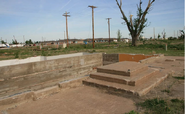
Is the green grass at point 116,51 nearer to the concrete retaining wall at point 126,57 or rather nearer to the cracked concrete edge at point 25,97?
the concrete retaining wall at point 126,57

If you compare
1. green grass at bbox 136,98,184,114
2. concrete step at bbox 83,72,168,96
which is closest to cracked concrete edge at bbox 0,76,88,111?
concrete step at bbox 83,72,168,96

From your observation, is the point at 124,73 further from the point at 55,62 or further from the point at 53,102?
the point at 55,62

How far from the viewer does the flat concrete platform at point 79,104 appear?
10.1 ft

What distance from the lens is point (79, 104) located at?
3.42 metres

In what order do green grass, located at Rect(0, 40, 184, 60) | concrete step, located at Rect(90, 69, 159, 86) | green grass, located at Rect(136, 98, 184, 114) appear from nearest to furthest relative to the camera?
1. green grass, located at Rect(136, 98, 184, 114)
2. concrete step, located at Rect(90, 69, 159, 86)
3. green grass, located at Rect(0, 40, 184, 60)

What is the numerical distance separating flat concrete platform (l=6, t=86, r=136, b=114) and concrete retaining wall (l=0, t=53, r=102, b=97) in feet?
17.8

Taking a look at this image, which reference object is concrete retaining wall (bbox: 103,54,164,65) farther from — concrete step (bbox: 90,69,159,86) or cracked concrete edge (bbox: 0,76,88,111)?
cracked concrete edge (bbox: 0,76,88,111)

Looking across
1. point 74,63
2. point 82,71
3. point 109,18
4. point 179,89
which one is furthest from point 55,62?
point 109,18

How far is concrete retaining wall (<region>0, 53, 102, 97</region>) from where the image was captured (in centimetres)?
800

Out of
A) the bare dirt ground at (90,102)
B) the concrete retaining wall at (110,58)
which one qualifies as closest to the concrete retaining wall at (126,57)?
the concrete retaining wall at (110,58)

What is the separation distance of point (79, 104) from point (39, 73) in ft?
22.7

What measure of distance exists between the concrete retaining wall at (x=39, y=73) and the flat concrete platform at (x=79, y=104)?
5.43 meters

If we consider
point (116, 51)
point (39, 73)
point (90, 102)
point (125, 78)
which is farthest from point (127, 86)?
point (116, 51)

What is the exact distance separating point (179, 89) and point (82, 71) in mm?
9538
